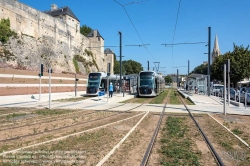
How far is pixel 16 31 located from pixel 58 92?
1374 centimetres

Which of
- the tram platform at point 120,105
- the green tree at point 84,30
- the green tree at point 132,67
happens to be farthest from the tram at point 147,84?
the green tree at point 132,67

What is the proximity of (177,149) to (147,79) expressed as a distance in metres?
21.4

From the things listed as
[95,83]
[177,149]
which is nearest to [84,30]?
[95,83]

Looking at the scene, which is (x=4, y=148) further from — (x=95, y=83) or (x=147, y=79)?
(x=147, y=79)

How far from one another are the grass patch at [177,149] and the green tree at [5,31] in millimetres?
30014

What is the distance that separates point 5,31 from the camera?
32.2 m

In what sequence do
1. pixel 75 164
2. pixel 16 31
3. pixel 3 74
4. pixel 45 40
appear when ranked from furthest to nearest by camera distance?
pixel 45 40 → pixel 16 31 → pixel 3 74 → pixel 75 164

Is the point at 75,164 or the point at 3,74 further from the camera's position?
the point at 3,74

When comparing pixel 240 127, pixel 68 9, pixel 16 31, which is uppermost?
pixel 68 9

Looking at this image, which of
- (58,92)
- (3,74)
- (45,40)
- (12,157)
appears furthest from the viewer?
(45,40)

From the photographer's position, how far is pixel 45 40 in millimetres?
44875

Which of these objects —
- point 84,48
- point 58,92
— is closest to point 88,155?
point 58,92

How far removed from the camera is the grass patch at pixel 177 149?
513 centimetres

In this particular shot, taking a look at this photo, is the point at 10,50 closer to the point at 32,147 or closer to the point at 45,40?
the point at 45,40
